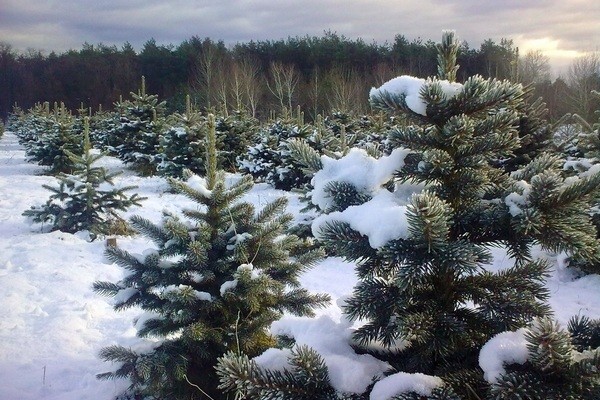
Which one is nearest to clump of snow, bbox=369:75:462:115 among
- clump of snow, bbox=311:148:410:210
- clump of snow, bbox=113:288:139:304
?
clump of snow, bbox=311:148:410:210

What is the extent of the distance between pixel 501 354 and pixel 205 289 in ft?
7.87

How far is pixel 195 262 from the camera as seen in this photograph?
131 inches

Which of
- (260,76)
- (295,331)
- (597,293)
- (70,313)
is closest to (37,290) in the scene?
(70,313)

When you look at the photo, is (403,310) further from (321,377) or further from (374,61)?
(374,61)

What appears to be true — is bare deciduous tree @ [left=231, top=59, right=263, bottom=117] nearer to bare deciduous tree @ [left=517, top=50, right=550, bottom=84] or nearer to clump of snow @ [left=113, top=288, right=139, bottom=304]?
bare deciduous tree @ [left=517, top=50, right=550, bottom=84]

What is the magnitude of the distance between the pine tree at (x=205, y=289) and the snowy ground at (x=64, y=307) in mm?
637

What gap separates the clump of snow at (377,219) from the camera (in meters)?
1.58

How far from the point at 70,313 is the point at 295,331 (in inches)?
160

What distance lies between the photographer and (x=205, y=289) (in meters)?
3.46

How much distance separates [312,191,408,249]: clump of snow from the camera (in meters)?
1.58

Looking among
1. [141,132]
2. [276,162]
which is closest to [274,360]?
[276,162]

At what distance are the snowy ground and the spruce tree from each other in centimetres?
39

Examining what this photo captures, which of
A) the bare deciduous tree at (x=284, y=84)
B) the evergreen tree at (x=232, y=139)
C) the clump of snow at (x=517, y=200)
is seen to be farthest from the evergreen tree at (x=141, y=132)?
the clump of snow at (x=517, y=200)

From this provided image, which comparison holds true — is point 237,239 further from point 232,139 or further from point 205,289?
point 232,139
